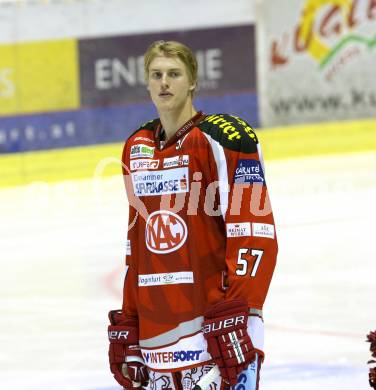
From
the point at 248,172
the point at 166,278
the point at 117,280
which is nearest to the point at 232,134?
the point at 248,172

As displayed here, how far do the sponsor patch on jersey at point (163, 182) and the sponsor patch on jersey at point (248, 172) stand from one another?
13 cm

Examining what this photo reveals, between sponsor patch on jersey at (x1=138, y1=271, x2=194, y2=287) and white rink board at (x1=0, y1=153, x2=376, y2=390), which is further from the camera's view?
white rink board at (x1=0, y1=153, x2=376, y2=390)

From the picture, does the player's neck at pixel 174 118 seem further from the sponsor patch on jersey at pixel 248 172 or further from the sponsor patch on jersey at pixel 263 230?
the sponsor patch on jersey at pixel 263 230

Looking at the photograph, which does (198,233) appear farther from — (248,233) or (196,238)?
(248,233)

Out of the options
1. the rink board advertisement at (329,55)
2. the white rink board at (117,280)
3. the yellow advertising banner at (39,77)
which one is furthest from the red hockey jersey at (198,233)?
the rink board advertisement at (329,55)

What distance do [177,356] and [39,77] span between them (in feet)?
29.4

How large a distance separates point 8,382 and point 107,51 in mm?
7491

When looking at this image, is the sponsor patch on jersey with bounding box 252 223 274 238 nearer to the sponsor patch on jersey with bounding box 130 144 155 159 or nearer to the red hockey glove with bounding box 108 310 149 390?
the sponsor patch on jersey with bounding box 130 144 155 159

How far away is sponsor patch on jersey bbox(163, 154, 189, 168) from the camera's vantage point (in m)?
3.03

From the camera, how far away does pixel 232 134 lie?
9.80 ft

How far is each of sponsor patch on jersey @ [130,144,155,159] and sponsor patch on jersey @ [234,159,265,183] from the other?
231 millimetres

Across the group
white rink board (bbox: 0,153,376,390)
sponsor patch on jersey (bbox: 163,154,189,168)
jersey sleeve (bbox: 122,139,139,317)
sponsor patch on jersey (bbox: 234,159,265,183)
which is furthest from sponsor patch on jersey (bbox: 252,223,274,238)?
white rink board (bbox: 0,153,376,390)

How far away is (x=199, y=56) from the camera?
12.9 m

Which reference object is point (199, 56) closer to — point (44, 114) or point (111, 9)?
point (111, 9)
